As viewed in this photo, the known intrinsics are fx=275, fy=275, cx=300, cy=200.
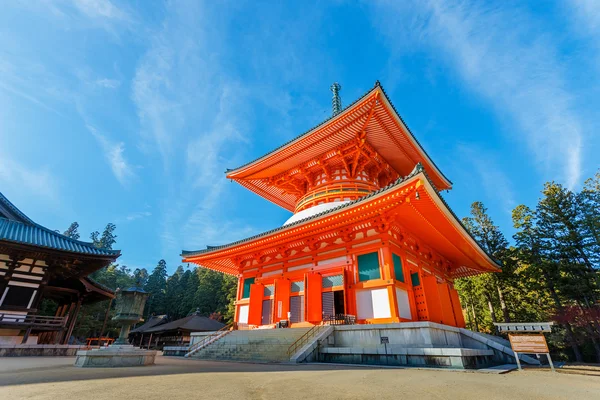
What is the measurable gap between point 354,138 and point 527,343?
974cm

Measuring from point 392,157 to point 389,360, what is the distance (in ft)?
35.1

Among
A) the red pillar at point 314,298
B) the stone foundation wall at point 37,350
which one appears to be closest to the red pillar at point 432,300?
the red pillar at point 314,298

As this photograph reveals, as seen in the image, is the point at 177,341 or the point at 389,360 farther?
the point at 177,341

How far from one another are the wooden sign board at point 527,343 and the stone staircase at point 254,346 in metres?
5.77

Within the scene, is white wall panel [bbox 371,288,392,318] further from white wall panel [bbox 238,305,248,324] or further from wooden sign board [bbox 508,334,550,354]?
white wall panel [bbox 238,305,248,324]

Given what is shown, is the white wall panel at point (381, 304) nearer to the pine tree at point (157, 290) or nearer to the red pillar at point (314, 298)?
the red pillar at point (314, 298)

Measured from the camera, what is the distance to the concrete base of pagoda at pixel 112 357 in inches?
258

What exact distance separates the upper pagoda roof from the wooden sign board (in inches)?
226

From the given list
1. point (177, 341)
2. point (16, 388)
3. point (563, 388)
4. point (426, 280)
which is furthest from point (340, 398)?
point (177, 341)

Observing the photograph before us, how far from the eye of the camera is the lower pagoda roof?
28.2 ft

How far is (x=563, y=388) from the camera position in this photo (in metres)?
4.18

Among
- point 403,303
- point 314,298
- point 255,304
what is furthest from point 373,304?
point 255,304

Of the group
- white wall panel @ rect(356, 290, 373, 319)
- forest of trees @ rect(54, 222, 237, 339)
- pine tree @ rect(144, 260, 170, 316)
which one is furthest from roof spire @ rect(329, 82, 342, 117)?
pine tree @ rect(144, 260, 170, 316)

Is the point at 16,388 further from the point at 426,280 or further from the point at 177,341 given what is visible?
the point at 177,341
